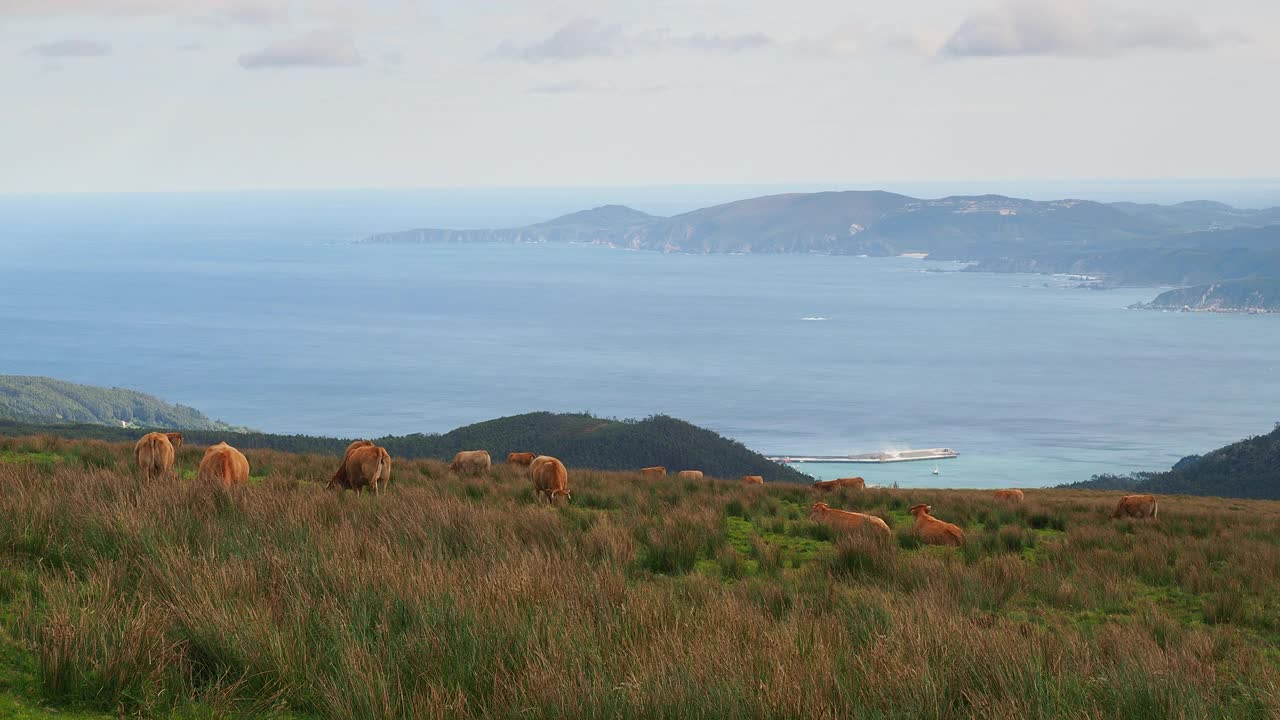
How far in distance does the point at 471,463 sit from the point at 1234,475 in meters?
73.1

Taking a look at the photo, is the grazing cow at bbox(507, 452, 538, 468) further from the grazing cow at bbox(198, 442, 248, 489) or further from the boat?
the boat

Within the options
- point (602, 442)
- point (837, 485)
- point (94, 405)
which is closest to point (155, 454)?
point (837, 485)

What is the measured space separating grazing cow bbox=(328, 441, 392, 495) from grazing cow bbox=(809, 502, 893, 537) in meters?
4.82

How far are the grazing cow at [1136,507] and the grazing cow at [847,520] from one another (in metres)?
4.35

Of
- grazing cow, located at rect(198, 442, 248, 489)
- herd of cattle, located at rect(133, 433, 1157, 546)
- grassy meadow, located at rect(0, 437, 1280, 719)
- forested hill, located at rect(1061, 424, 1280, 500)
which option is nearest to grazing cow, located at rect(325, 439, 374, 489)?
herd of cattle, located at rect(133, 433, 1157, 546)

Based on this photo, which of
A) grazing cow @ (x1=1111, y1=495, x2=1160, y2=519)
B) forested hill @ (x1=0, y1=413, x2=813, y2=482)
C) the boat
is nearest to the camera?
grazing cow @ (x1=1111, y1=495, x2=1160, y2=519)

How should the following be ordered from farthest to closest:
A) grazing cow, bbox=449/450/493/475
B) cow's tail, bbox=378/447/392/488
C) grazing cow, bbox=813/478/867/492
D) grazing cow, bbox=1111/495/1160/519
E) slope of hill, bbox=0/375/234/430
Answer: slope of hill, bbox=0/375/234/430 → grazing cow, bbox=449/450/493/475 → grazing cow, bbox=813/478/867/492 → grazing cow, bbox=1111/495/1160/519 → cow's tail, bbox=378/447/392/488

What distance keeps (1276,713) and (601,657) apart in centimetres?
259

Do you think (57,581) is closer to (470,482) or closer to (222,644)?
(222,644)

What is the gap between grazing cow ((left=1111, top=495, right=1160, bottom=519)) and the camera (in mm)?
12969

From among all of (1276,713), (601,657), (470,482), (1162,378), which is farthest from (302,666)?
(1162,378)

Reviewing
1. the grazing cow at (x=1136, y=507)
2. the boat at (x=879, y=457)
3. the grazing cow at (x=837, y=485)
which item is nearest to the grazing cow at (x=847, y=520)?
the grazing cow at (x=837, y=485)

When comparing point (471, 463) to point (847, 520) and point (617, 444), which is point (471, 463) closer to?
point (847, 520)

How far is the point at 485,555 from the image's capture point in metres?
6.45
